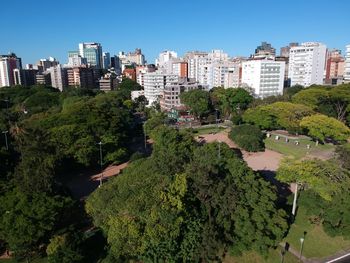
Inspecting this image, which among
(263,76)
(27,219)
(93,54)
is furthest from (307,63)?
(93,54)

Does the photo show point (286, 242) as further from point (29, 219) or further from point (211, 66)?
point (211, 66)

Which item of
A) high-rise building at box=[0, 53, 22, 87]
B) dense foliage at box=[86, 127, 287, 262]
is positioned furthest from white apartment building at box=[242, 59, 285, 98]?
high-rise building at box=[0, 53, 22, 87]

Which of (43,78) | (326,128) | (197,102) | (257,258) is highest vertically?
(43,78)

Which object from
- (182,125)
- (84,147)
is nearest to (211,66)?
(182,125)

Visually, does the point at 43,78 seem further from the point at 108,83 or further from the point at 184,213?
the point at 184,213

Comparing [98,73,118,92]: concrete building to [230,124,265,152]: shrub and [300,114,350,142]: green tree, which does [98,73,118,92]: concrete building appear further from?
[300,114,350,142]: green tree
